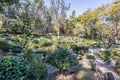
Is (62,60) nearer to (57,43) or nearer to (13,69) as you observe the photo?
(13,69)

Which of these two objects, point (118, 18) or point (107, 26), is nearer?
point (118, 18)

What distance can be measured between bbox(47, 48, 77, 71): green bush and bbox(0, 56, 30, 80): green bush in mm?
2489

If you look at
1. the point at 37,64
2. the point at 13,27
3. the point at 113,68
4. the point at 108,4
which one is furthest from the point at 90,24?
the point at 37,64

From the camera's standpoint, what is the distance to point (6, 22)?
30.5 metres

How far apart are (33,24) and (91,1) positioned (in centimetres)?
1404

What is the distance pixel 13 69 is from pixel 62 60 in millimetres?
3075

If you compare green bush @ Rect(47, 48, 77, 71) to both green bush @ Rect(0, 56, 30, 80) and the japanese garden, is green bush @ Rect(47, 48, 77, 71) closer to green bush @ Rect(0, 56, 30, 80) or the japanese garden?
the japanese garden

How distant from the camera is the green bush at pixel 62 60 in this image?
750cm

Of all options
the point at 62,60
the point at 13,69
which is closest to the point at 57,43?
the point at 62,60

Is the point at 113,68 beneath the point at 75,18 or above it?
beneath

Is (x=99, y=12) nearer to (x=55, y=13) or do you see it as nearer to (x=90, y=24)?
(x=90, y=24)

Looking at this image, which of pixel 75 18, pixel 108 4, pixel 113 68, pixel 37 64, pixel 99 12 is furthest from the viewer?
pixel 75 18

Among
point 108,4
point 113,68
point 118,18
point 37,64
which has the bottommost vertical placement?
point 113,68

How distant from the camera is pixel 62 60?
757 cm
